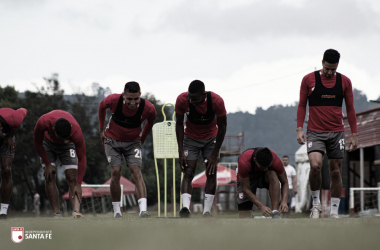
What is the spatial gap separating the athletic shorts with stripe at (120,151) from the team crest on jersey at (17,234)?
12.2ft

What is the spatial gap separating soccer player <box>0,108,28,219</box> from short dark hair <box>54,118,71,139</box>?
76 centimetres

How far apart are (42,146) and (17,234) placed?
14.5 ft

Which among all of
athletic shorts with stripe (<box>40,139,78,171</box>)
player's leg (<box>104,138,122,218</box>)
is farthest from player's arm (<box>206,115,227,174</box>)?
athletic shorts with stripe (<box>40,139,78,171</box>)

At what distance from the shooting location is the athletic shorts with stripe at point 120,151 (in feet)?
25.7

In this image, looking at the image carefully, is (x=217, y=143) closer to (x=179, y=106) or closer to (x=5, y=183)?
(x=179, y=106)

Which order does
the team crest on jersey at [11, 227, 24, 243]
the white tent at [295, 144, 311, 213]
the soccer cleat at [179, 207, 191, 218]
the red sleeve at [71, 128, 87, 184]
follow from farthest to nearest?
the white tent at [295, 144, 311, 213], the red sleeve at [71, 128, 87, 184], the soccer cleat at [179, 207, 191, 218], the team crest on jersey at [11, 227, 24, 243]

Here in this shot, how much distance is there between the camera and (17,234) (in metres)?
3.96

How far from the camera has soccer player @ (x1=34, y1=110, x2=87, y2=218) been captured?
7.77 metres

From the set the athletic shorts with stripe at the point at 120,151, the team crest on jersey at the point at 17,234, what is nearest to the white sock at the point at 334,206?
the athletic shorts with stripe at the point at 120,151

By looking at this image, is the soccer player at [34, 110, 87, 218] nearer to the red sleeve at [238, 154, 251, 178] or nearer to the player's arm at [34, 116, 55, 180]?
the player's arm at [34, 116, 55, 180]

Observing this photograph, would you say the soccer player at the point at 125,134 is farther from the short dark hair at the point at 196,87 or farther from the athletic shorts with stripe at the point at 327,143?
the athletic shorts with stripe at the point at 327,143

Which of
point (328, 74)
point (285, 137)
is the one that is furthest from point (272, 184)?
point (285, 137)

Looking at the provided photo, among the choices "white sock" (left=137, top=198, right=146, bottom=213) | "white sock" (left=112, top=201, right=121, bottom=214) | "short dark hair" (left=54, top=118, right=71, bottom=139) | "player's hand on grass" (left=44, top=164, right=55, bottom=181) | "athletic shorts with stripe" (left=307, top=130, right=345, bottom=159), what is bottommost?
"white sock" (left=112, top=201, right=121, bottom=214)

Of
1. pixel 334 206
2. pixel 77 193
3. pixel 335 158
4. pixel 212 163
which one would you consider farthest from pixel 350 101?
pixel 77 193
